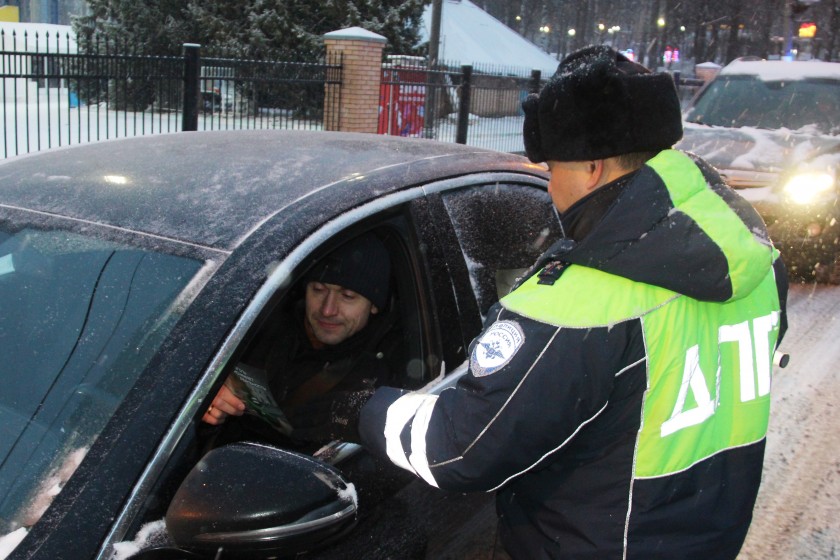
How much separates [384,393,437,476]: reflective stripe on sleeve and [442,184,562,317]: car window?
2.07 ft

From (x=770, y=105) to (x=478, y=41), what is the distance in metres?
27.9

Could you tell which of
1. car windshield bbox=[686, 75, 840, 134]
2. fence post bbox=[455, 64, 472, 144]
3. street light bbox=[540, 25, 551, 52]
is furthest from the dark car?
street light bbox=[540, 25, 551, 52]

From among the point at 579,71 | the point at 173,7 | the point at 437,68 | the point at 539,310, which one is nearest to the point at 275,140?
the point at 579,71

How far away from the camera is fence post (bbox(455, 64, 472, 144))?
578 inches

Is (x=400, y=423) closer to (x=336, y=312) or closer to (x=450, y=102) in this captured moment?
(x=336, y=312)

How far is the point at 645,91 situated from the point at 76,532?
124 cm

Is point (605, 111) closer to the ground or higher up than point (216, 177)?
higher up

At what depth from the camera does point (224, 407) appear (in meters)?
1.91

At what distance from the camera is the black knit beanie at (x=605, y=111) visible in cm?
161

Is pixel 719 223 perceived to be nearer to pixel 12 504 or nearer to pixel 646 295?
pixel 646 295

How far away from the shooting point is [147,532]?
1.45m

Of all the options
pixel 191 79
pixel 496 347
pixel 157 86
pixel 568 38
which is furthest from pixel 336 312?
pixel 568 38

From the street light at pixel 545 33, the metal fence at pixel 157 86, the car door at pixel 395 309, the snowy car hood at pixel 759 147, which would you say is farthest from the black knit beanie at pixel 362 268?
the street light at pixel 545 33

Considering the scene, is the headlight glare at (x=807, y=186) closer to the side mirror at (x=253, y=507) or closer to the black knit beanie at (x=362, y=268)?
the black knit beanie at (x=362, y=268)
